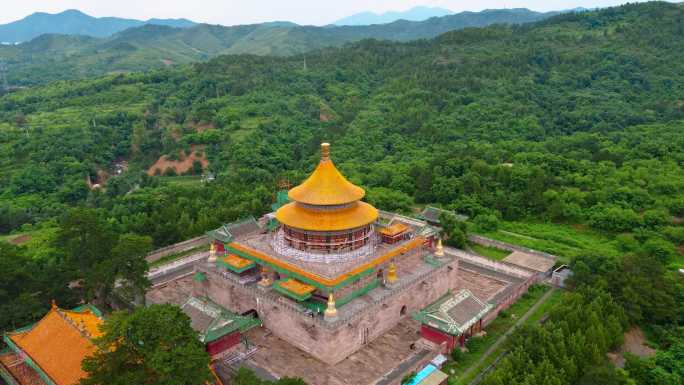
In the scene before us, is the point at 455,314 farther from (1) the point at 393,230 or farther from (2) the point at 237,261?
(2) the point at 237,261

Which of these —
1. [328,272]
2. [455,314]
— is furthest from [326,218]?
[455,314]

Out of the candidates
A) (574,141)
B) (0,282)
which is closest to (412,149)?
(574,141)

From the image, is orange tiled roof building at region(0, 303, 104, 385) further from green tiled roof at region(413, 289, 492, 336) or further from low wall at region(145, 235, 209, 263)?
green tiled roof at region(413, 289, 492, 336)

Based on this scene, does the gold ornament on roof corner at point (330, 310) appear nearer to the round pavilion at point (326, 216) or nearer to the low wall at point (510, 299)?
the round pavilion at point (326, 216)

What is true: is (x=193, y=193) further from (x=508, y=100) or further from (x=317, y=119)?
(x=508, y=100)

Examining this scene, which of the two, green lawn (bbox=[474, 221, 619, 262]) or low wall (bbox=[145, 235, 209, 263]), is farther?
green lawn (bbox=[474, 221, 619, 262])

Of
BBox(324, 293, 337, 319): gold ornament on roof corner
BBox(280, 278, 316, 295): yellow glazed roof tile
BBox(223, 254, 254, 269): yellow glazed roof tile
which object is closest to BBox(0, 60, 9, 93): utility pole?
BBox(223, 254, 254, 269): yellow glazed roof tile
